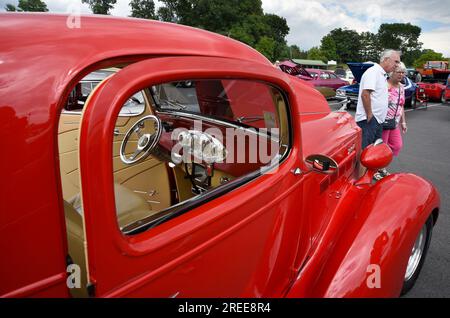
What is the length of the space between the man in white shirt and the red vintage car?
2.02m

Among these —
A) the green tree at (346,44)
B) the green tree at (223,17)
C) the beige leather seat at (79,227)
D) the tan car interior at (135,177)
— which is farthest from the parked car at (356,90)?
the green tree at (346,44)

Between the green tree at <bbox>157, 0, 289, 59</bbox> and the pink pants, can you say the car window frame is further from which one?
the green tree at <bbox>157, 0, 289, 59</bbox>

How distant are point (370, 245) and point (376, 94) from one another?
3038 millimetres

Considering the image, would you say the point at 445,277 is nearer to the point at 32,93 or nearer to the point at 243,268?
the point at 243,268

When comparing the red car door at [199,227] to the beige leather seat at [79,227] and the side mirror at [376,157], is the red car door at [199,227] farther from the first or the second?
the side mirror at [376,157]

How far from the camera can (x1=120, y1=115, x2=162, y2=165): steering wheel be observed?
168cm

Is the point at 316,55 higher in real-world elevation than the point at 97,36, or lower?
higher

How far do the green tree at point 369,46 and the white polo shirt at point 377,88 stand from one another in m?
103

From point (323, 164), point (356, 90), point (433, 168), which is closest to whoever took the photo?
point (323, 164)

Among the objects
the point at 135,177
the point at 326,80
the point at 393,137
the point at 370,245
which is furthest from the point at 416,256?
the point at 326,80

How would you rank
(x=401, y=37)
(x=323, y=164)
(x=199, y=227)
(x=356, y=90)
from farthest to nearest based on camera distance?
(x=401, y=37) < (x=356, y=90) < (x=323, y=164) < (x=199, y=227)

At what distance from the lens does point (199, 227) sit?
3.31 ft

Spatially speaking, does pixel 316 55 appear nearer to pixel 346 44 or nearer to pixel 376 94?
pixel 346 44

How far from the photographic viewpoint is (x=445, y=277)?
2396 mm
